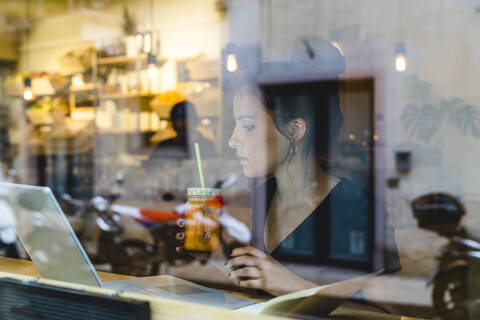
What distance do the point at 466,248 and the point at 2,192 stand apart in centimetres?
368

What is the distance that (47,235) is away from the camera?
1041 millimetres

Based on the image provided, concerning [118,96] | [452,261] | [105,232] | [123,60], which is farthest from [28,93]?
[452,261]

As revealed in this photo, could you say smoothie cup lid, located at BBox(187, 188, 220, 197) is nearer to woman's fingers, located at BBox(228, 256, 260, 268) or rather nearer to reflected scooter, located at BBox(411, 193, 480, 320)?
woman's fingers, located at BBox(228, 256, 260, 268)

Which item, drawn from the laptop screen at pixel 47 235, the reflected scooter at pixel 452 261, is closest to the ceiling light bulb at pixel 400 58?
the reflected scooter at pixel 452 261

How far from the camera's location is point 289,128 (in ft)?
4.25

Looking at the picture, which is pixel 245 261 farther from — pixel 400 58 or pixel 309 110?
pixel 400 58

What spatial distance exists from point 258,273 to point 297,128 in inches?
15.3

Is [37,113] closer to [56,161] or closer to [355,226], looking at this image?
[56,161]

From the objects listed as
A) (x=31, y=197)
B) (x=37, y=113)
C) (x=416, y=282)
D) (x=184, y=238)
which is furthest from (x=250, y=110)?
(x=37, y=113)

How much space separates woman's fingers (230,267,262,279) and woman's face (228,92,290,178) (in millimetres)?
287

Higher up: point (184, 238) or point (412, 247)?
point (184, 238)

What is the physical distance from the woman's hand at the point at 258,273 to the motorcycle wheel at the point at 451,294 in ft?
9.05

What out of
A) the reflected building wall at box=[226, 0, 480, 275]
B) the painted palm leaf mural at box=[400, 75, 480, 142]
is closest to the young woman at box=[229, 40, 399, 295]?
the reflected building wall at box=[226, 0, 480, 275]

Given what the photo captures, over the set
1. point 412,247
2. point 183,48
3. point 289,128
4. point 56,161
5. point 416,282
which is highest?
point 183,48
